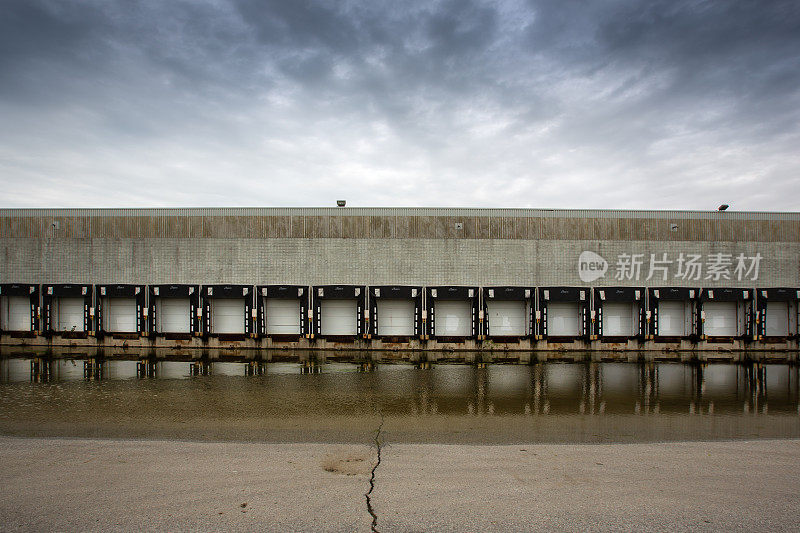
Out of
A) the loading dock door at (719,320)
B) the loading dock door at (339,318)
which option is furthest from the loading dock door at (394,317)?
the loading dock door at (719,320)

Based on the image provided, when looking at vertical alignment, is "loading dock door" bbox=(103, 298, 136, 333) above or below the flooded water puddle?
above

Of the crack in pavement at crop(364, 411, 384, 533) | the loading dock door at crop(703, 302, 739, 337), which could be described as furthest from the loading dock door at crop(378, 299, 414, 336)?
the loading dock door at crop(703, 302, 739, 337)

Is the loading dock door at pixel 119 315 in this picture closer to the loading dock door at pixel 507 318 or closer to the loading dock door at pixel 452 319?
the loading dock door at pixel 452 319

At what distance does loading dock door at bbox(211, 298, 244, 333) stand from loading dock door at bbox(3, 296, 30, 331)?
31.1 ft

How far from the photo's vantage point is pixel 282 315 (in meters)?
20.7

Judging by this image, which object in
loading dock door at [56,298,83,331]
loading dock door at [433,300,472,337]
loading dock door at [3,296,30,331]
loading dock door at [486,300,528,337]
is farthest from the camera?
loading dock door at [3,296,30,331]

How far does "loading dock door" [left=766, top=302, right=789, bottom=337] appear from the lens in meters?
20.8

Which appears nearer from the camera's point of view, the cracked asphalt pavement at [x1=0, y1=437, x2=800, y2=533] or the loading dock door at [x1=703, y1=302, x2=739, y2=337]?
the cracked asphalt pavement at [x1=0, y1=437, x2=800, y2=533]

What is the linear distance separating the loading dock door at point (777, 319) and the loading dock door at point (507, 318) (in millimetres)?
12197

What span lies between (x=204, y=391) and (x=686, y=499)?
34.2 feet

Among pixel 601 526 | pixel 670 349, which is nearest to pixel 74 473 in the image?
pixel 601 526

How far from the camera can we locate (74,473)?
5711 mm

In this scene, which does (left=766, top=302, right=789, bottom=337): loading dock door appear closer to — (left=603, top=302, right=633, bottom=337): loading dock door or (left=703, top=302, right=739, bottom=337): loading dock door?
(left=703, top=302, right=739, bottom=337): loading dock door

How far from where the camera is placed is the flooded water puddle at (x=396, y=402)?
773cm
